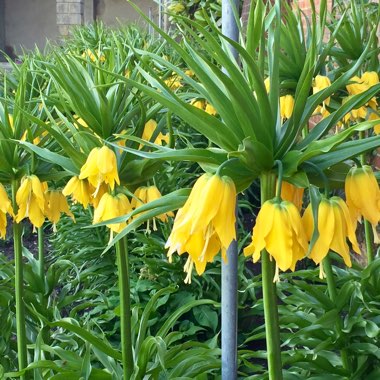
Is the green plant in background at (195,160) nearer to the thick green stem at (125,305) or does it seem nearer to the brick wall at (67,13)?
the thick green stem at (125,305)

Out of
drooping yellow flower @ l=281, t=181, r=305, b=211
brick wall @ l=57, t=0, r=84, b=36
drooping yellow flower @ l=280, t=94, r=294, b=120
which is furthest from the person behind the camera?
brick wall @ l=57, t=0, r=84, b=36

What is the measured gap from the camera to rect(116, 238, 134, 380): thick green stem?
130cm

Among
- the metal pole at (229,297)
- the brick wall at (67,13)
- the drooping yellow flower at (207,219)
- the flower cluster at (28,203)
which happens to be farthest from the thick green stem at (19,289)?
the brick wall at (67,13)

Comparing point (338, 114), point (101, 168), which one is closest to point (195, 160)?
point (338, 114)

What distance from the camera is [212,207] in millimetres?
834

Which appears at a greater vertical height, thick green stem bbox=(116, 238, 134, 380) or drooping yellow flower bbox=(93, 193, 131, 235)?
drooping yellow flower bbox=(93, 193, 131, 235)

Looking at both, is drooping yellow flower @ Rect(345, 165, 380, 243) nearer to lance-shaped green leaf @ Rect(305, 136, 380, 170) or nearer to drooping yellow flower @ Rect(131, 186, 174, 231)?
lance-shaped green leaf @ Rect(305, 136, 380, 170)

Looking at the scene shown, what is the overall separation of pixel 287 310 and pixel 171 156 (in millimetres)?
991

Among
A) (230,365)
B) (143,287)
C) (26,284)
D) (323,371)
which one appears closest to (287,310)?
(323,371)

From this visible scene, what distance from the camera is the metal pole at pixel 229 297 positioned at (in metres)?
1.17

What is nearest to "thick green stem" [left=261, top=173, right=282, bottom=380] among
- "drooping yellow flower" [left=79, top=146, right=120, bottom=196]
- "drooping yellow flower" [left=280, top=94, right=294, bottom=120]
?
→ "drooping yellow flower" [left=79, top=146, right=120, bottom=196]

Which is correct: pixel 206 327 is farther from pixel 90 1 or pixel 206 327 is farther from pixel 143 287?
pixel 90 1

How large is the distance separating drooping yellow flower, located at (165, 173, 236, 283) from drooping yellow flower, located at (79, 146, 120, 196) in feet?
1.08

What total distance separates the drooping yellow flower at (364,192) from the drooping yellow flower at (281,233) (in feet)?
0.28
